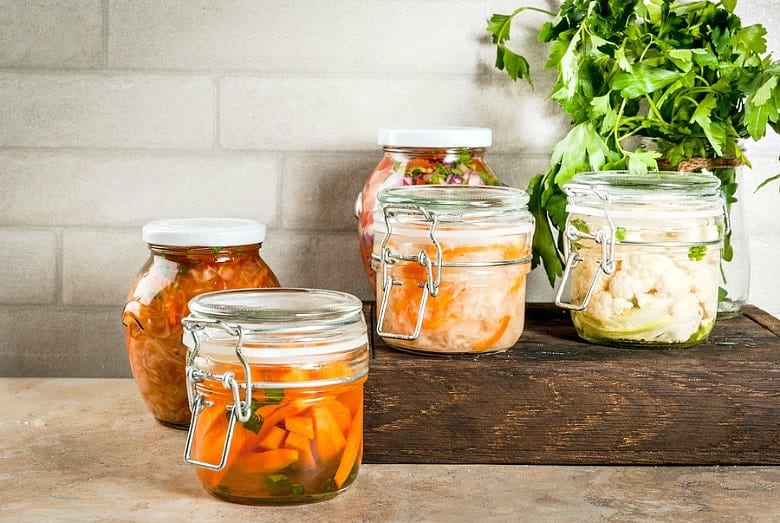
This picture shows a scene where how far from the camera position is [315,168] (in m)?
1.29

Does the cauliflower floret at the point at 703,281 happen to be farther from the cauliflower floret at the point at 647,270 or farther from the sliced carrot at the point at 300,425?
the sliced carrot at the point at 300,425

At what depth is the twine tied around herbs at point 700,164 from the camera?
43.6 inches

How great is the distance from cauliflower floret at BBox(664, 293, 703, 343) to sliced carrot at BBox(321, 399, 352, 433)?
358 mm

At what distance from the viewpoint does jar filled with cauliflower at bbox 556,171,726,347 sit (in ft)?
3.22

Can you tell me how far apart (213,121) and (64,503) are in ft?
1.94

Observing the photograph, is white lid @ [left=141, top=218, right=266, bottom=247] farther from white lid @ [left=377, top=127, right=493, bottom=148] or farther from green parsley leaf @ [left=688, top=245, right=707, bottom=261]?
green parsley leaf @ [left=688, top=245, right=707, bottom=261]

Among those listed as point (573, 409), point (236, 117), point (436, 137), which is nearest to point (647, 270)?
point (573, 409)

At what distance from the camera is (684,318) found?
99 cm

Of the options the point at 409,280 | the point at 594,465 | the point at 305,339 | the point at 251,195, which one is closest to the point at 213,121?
the point at 251,195

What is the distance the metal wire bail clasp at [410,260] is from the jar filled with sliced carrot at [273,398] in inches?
4.4

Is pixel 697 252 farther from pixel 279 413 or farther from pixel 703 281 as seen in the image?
pixel 279 413

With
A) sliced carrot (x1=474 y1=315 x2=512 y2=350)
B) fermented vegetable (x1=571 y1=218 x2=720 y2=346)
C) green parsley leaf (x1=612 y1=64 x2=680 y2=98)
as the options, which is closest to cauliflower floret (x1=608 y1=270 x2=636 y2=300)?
fermented vegetable (x1=571 y1=218 x2=720 y2=346)

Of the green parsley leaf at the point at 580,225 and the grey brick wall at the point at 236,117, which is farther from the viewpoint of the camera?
the grey brick wall at the point at 236,117

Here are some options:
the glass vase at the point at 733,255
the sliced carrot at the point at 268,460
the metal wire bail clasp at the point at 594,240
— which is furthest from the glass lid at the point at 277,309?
the glass vase at the point at 733,255
